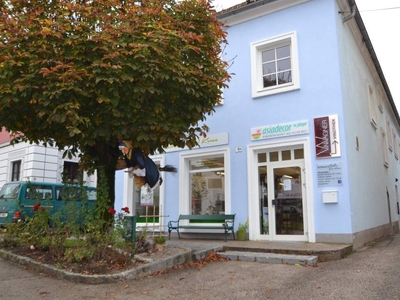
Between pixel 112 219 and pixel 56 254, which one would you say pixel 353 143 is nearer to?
pixel 112 219

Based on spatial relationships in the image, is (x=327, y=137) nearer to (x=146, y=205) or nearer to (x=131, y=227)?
(x=131, y=227)

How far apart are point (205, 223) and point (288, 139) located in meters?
3.40

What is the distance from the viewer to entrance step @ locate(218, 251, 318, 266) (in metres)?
7.35

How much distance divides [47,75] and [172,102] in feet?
7.17

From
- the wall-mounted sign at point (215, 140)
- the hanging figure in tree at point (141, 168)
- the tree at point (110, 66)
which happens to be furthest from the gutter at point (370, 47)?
the hanging figure in tree at point (141, 168)

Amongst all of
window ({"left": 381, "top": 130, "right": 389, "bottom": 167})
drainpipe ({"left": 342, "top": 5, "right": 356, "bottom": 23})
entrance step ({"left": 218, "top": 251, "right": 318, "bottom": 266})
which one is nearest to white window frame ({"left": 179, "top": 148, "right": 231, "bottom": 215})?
entrance step ({"left": 218, "top": 251, "right": 318, "bottom": 266})

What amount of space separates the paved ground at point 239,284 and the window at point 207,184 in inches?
153

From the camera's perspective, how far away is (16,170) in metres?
21.4

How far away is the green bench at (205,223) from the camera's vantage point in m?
10.4

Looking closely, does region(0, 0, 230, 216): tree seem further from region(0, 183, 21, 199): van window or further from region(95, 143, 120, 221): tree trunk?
region(0, 183, 21, 199): van window

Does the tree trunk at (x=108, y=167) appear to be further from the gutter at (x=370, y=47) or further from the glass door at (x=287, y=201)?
the gutter at (x=370, y=47)

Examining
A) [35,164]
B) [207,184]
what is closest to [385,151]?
[207,184]

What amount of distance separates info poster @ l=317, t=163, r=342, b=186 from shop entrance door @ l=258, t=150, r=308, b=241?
0.58 metres

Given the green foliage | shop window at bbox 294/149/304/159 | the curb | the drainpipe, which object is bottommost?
the curb
